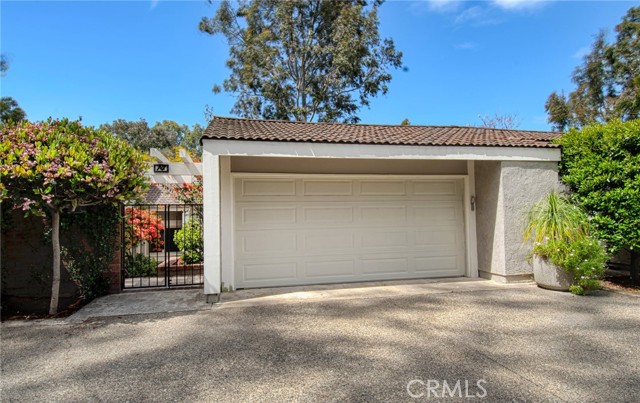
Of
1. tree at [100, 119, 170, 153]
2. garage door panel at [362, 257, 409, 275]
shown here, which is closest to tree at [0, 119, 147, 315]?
garage door panel at [362, 257, 409, 275]

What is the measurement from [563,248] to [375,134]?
4.12 m

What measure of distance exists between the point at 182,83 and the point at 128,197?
54.3 ft

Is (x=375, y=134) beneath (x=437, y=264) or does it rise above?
above

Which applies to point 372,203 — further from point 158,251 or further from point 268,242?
point 158,251

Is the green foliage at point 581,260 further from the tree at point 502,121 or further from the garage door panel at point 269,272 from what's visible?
the tree at point 502,121

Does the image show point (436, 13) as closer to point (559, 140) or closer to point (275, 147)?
point (559, 140)

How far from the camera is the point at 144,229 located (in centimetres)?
995

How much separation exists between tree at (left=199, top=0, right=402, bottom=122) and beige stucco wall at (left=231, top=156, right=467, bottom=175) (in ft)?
45.2

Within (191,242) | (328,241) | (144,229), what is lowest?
(191,242)

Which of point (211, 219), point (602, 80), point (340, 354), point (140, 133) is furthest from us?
point (140, 133)

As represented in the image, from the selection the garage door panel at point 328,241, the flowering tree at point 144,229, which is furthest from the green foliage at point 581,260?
the flowering tree at point 144,229

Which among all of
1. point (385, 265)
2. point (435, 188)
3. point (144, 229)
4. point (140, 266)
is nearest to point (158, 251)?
point (144, 229)

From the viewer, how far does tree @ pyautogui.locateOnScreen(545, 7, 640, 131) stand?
21.7 meters

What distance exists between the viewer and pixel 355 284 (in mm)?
7641
